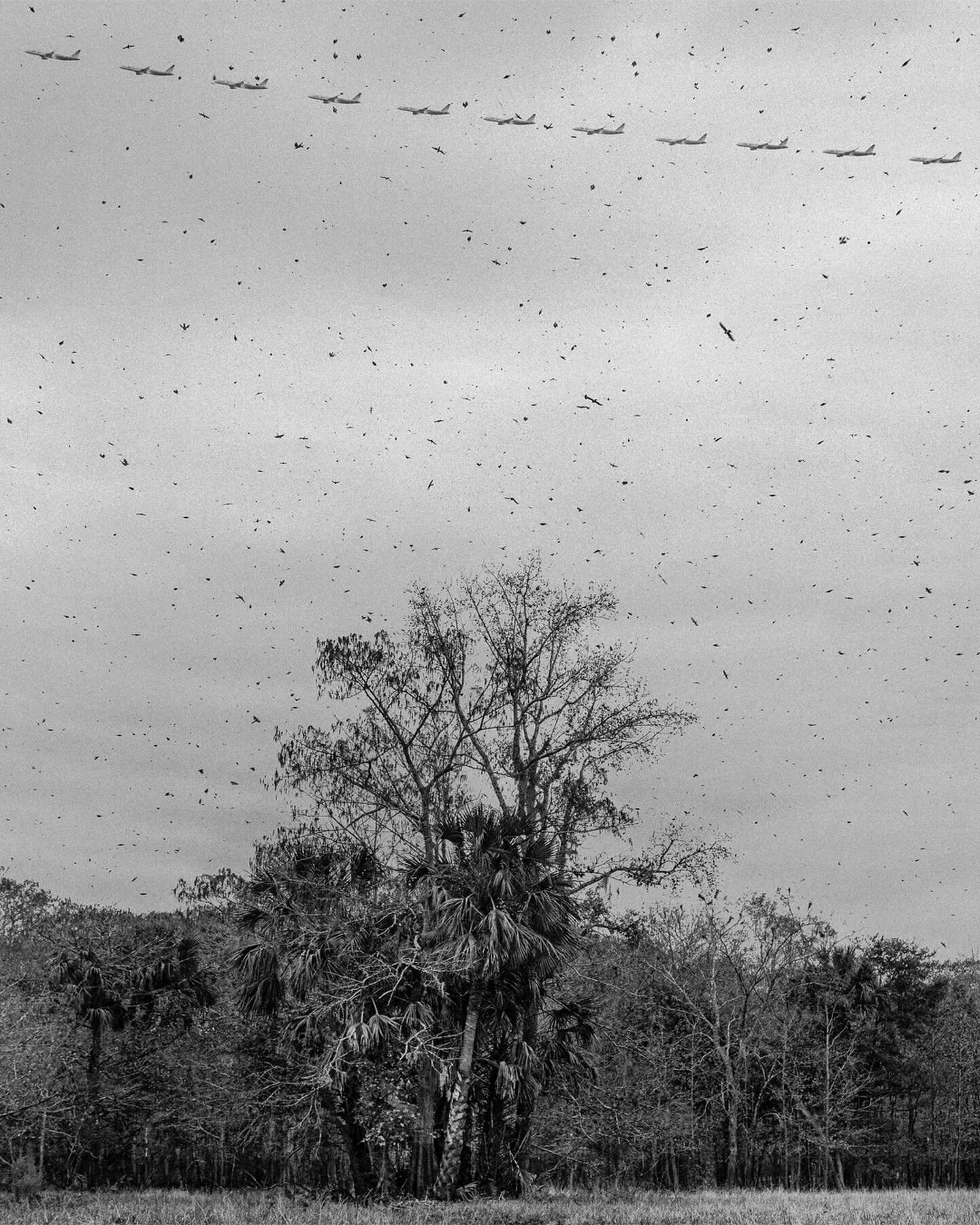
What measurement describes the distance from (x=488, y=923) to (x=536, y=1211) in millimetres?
6225

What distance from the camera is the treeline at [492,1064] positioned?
102 ft

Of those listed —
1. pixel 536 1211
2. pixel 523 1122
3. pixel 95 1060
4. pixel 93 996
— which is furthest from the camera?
pixel 95 1060

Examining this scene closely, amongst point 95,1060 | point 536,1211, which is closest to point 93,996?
point 95,1060

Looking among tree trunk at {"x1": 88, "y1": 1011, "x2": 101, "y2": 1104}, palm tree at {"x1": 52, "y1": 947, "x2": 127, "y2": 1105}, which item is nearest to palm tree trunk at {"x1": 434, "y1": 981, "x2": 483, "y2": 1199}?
palm tree at {"x1": 52, "y1": 947, "x2": 127, "y2": 1105}

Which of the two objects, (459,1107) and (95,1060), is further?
(95,1060)

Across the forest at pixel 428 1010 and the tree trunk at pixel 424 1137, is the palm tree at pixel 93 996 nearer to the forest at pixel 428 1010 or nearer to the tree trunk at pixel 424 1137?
the forest at pixel 428 1010

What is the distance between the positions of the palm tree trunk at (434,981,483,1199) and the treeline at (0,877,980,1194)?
35cm

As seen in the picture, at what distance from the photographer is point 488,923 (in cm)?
2933

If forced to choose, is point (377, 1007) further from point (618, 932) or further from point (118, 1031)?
point (118, 1031)

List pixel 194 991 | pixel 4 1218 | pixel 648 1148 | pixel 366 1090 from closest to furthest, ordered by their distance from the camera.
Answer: pixel 4 1218, pixel 366 1090, pixel 194 991, pixel 648 1148

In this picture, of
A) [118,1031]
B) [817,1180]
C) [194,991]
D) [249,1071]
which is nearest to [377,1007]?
[249,1071]

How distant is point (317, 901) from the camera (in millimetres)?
33781

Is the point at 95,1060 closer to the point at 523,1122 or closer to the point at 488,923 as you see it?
the point at 523,1122

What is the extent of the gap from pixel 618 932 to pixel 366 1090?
346 inches
